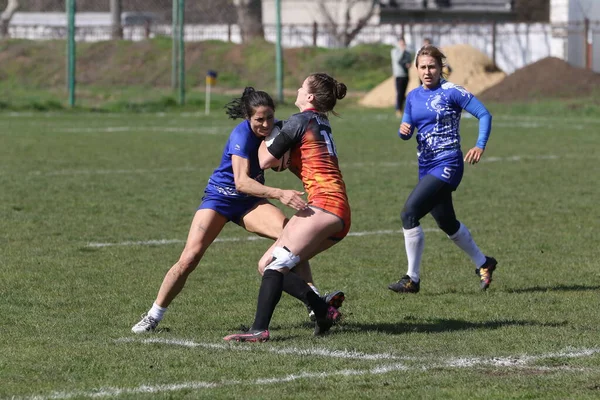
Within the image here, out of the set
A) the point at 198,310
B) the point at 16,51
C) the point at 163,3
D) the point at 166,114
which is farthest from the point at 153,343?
the point at 163,3

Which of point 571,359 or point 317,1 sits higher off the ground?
point 317,1

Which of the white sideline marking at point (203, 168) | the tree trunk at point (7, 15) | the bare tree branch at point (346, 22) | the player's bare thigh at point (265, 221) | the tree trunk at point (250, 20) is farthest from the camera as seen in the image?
the bare tree branch at point (346, 22)

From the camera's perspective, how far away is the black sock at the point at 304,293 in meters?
7.49

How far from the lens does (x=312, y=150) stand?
7363 mm

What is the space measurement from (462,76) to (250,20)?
1256 cm

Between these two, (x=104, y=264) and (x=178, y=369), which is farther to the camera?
(x=104, y=264)

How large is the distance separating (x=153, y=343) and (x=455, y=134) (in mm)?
3610

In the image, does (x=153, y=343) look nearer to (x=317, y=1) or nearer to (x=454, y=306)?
(x=454, y=306)

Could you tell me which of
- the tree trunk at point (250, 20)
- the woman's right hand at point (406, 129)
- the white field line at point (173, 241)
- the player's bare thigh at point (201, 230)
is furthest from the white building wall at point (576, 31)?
the player's bare thigh at point (201, 230)

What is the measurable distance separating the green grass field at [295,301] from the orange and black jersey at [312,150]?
3.16ft

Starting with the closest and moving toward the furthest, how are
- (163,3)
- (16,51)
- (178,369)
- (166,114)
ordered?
1. (178,369)
2. (166,114)
3. (16,51)
4. (163,3)

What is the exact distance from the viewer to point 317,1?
5888 cm

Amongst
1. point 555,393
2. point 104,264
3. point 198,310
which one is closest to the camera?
point 555,393

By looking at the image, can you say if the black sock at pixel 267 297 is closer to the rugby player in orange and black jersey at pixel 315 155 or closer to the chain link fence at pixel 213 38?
the rugby player in orange and black jersey at pixel 315 155
